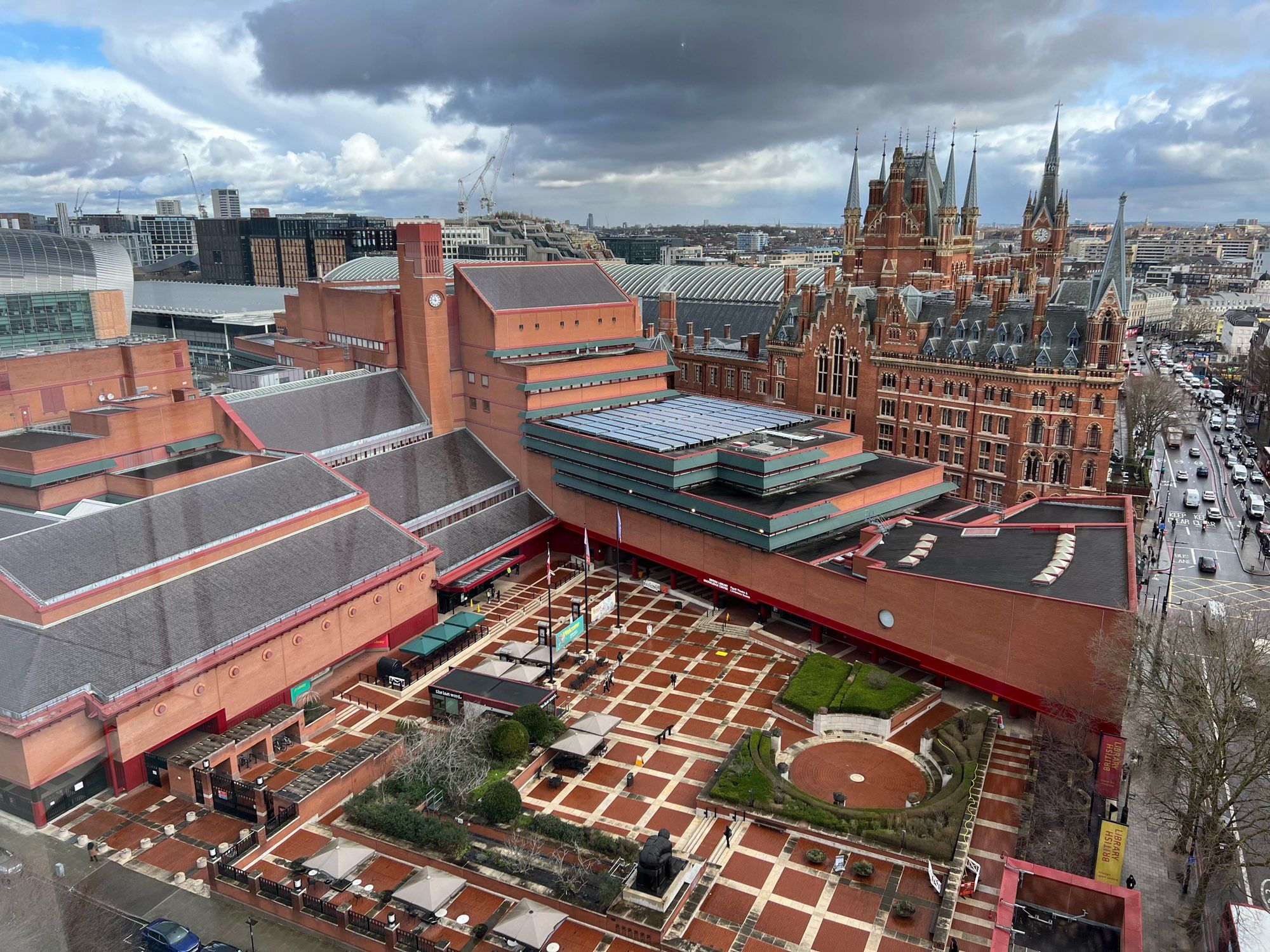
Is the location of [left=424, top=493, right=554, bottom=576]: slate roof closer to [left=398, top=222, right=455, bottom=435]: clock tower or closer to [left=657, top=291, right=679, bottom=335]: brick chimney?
[left=398, top=222, right=455, bottom=435]: clock tower

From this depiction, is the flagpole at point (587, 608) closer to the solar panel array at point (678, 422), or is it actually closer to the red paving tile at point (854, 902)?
the solar panel array at point (678, 422)

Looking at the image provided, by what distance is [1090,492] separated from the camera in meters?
54.3

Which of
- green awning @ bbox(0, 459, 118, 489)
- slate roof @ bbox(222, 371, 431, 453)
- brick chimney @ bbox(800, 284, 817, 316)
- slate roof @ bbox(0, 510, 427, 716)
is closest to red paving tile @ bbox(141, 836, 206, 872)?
slate roof @ bbox(0, 510, 427, 716)

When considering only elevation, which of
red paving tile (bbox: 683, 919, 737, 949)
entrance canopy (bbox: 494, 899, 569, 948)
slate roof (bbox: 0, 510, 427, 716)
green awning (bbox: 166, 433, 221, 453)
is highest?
green awning (bbox: 166, 433, 221, 453)

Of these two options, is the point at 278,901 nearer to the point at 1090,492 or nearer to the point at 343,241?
the point at 1090,492

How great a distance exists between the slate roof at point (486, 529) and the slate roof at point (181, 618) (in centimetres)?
459

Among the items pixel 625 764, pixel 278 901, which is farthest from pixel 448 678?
pixel 278 901

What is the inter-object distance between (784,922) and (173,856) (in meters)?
20.2

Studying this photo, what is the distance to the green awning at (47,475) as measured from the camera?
41.8 m

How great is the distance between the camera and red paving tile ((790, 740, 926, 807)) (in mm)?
31859

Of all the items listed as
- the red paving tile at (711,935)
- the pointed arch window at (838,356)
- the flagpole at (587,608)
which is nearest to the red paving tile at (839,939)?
the red paving tile at (711,935)

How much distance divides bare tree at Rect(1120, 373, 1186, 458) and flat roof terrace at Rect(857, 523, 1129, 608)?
1710 inches

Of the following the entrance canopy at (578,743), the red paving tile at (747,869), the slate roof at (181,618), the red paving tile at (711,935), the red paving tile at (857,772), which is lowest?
the red paving tile at (747,869)

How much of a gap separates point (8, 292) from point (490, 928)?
5209cm
